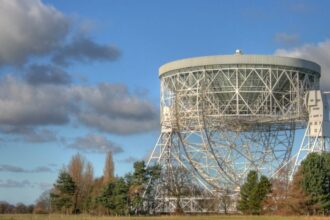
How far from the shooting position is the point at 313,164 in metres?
58.5

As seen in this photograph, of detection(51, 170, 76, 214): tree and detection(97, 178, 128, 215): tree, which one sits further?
detection(51, 170, 76, 214): tree

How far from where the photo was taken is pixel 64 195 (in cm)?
6981

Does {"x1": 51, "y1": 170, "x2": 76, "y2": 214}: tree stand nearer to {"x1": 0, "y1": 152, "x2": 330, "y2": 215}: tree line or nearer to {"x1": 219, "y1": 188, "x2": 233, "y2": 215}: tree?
{"x1": 0, "y1": 152, "x2": 330, "y2": 215}: tree line

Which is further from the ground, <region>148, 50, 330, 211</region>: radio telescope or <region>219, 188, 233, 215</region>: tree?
<region>148, 50, 330, 211</region>: radio telescope

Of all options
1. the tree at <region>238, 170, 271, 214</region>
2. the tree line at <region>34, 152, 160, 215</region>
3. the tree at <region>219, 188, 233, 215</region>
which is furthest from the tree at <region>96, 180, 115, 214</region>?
the tree at <region>238, 170, 271, 214</region>

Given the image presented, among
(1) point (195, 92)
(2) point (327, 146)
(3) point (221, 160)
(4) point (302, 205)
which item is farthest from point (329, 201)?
(1) point (195, 92)

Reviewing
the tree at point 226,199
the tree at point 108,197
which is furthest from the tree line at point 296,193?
the tree at point 108,197

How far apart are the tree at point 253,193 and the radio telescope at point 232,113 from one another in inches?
164

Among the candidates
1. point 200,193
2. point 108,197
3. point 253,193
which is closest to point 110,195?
point 108,197

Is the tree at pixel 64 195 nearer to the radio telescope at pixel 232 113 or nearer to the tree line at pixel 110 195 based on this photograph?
the tree line at pixel 110 195

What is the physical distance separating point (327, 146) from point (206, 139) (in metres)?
12.2

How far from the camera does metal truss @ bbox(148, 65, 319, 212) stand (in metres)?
63.0

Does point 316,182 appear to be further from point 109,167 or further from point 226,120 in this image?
point 109,167

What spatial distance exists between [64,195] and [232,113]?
2090 centimetres
